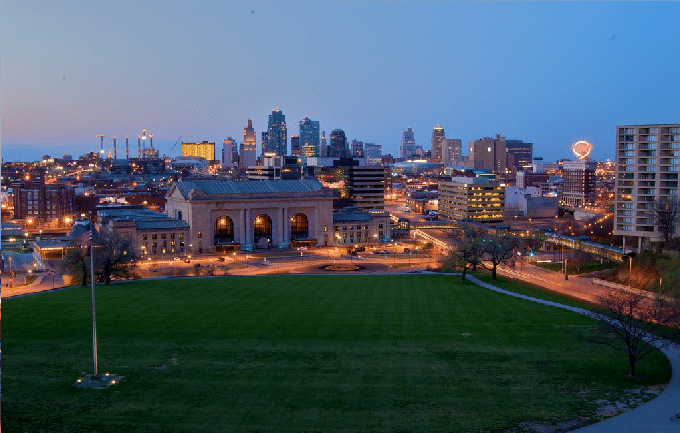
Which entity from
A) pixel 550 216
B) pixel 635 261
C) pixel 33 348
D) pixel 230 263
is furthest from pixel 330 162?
pixel 33 348

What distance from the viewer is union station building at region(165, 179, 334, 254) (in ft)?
300

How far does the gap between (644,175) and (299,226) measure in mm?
47965

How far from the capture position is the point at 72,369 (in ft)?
91.6

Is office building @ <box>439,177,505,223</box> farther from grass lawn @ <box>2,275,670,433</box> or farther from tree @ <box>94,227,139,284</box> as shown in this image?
grass lawn @ <box>2,275,670,433</box>

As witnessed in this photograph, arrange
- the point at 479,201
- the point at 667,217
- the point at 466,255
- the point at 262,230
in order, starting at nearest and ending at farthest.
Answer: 1. the point at 466,255
2. the point at 667,217
3. the point at 262,230
4. the point at 479,201

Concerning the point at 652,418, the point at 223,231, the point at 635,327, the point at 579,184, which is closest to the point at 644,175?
the point at 635,327

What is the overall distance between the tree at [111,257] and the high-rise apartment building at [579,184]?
142544 millimetres

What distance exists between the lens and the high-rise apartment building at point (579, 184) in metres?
178

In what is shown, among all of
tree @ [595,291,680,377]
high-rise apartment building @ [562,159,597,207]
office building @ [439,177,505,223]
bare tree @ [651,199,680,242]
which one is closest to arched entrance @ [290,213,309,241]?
office building @ [439,177,505,223]

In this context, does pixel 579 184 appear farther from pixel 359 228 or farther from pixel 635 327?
pixel 635 327

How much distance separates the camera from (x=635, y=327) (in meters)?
28.2

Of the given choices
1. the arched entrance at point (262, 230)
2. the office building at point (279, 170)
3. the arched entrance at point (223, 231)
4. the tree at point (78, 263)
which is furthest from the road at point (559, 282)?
the office building at point (279, 170)

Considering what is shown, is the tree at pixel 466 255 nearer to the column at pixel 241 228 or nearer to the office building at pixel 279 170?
the column at pixel 241 228

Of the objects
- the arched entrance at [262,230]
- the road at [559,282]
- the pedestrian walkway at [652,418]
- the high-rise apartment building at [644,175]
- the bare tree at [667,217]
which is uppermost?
the high-rise apartment building at [644,175]
